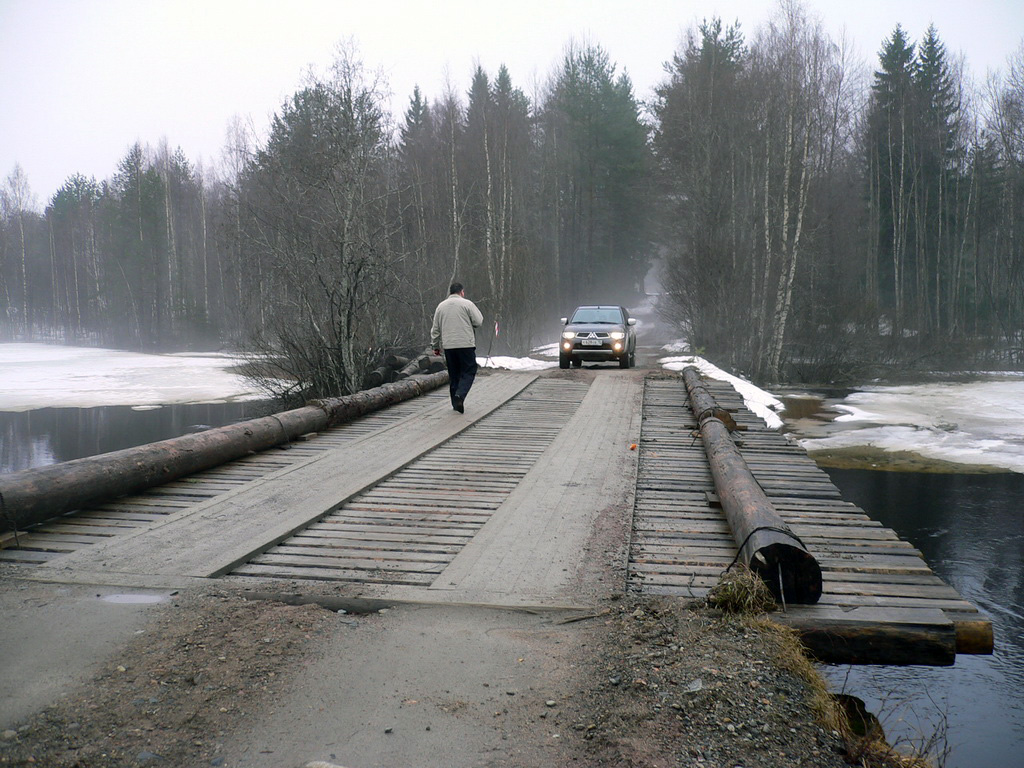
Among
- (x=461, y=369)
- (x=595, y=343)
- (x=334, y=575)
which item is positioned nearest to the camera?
(x=334, y=575)

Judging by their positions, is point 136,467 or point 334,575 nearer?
point 334,575

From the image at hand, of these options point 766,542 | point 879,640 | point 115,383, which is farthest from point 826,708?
point 115,383

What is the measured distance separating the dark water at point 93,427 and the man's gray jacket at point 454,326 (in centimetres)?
746

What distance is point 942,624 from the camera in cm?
421

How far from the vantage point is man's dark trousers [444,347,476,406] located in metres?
11.2

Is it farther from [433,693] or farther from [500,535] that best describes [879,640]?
[500,535]

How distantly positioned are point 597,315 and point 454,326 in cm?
1123

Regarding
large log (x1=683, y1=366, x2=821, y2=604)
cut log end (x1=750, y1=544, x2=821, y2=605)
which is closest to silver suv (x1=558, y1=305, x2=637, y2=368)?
large log (x1=683, y1=366, x2=821, y2=604)

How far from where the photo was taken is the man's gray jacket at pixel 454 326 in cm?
1105

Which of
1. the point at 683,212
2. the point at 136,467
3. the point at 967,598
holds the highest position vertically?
the point at 683,212

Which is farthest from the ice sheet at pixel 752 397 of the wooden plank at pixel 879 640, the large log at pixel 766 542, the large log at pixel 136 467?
the wooden plank at pixel 879 640

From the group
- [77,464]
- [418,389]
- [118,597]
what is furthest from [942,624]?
[418,389]

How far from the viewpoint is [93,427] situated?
20172mm

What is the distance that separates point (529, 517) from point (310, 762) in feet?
10.9
